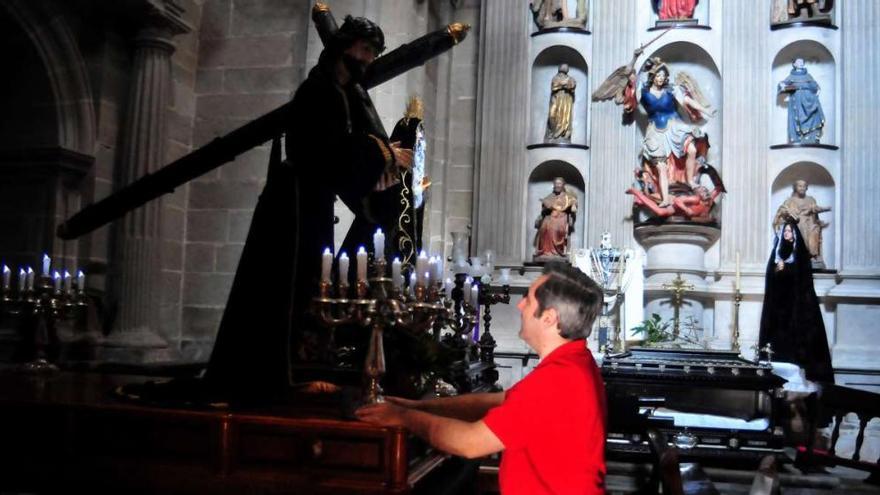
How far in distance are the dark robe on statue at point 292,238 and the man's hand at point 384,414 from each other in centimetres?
78

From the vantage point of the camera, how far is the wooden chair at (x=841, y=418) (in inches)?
274

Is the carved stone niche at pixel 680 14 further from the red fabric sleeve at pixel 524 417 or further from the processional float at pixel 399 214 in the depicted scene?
the red fabric sleeve at pixel 524 417

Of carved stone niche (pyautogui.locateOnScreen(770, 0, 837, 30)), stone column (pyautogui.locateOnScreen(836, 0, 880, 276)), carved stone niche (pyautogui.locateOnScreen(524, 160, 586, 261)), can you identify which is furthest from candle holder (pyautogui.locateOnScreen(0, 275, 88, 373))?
carved stone niche (pyautogui.locateOnScreen(770, 0, 837, 30))

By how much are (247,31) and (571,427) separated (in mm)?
8614

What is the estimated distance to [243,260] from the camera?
3678 millimetres

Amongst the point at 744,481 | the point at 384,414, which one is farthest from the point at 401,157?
the point at 744,481

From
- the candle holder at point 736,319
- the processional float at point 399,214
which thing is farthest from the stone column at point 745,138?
the processional float at point 399,214

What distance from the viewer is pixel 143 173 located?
28.1 feet

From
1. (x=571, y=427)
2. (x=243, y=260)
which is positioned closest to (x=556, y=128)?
(x=243, y=260)

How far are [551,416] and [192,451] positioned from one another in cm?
152

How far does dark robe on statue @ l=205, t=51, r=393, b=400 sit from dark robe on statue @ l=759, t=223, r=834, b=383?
720cm

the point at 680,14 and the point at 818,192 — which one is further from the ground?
the point at 680,14

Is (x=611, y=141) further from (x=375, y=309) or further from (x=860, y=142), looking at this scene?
(x=375, y=309)

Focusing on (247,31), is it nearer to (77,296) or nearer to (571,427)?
(77,296)
